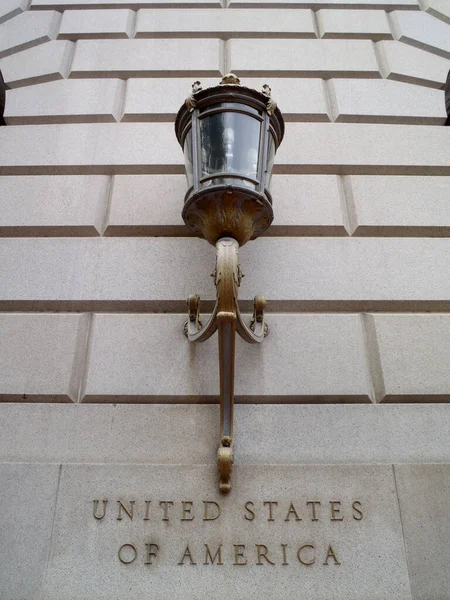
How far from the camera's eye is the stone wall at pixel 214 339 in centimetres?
362

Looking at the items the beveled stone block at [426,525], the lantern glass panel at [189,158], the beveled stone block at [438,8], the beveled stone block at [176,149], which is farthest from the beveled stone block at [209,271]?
the beveled stone block at [438,8]

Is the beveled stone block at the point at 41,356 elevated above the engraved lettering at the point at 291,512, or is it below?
above

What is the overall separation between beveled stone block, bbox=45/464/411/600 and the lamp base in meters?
1.66

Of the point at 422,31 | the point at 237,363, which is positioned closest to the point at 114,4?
the point at 422,31

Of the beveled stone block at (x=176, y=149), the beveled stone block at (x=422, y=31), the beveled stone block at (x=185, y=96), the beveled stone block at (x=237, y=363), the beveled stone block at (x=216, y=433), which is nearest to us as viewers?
the beveled stone block at (x=216, y=433)

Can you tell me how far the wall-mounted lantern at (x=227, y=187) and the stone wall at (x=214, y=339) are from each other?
45 centimetres

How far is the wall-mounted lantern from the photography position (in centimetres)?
363

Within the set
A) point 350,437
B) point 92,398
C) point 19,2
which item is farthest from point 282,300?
point 19,2

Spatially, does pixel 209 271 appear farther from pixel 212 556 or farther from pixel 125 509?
pixel 212 556

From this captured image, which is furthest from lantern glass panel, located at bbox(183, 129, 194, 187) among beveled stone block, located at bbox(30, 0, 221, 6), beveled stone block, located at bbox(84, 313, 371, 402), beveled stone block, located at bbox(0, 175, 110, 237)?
beveled stone block, located at bbox(30, 0, 221, 6)

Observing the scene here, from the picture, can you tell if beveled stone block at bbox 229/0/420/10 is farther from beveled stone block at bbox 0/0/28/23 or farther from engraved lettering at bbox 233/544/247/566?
engraved lettering at bbox 233/544/247/566

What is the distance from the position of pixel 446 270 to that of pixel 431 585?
8.14 feet

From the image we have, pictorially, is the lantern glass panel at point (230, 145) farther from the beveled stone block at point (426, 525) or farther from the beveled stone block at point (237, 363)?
the beveled stone block at point (426, 525)

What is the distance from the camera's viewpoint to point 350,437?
4.01 m
